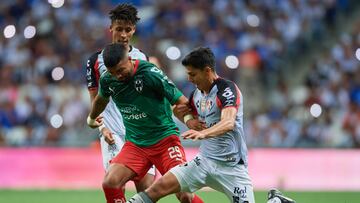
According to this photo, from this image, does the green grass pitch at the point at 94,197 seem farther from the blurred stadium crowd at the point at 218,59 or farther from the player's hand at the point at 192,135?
the player's hand at the point at 192,135

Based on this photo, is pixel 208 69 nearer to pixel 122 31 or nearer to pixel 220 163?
pixel 220 163

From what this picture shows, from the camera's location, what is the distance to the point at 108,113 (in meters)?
9.24

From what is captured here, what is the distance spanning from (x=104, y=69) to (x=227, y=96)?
5.28 feet

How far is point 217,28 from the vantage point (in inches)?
710

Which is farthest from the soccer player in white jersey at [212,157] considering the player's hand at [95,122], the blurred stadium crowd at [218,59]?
the blurred stadium crowd at [218,59]

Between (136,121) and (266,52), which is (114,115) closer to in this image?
(136,121)

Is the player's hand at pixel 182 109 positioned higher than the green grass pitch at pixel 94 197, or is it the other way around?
the player's hand at pixel 182 109

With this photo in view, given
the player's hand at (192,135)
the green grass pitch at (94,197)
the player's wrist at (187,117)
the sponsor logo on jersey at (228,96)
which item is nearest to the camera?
the player's hand at (192,135)

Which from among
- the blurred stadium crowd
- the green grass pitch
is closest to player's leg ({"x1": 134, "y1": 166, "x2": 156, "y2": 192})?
the green grass pitch

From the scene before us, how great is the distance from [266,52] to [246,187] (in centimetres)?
1001

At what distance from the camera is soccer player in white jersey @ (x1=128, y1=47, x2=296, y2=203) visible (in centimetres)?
783

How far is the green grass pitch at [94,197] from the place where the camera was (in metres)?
12.5

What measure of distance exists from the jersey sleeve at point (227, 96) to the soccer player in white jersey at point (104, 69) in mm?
1164

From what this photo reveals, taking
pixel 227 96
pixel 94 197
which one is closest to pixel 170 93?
pixel 227 96
